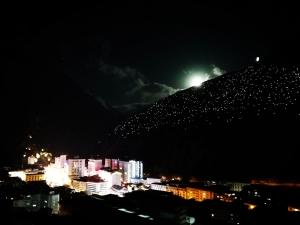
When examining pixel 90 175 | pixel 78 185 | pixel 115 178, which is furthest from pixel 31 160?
pixel 115 178

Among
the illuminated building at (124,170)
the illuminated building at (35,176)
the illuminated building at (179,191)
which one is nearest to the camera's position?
the illuminated building at (179,191)

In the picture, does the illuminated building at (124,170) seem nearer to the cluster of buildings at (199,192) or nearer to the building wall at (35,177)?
the cluster of buildings at (199,192)

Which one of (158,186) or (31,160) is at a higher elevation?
(31,160)

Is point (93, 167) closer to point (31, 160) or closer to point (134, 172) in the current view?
point (134, 172)

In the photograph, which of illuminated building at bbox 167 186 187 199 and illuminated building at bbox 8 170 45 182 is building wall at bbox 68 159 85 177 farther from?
illuminated building at bbox 167 186 187 199

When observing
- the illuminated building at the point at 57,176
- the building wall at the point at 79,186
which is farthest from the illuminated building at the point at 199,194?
the illuminated building at the point at 57,176

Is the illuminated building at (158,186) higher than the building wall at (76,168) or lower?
lower

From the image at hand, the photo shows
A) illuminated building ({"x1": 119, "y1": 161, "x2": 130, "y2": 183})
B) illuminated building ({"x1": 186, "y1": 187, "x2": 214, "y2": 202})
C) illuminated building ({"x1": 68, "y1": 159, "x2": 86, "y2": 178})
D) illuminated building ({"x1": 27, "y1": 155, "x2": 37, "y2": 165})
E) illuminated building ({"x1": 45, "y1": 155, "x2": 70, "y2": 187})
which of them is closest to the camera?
illuminated building ({"x1": 186, "y1": 187, "x2": 214, "y2": 202})

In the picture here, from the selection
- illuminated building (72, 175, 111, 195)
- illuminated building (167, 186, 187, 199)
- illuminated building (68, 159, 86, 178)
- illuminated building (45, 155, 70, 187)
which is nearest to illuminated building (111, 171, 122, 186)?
illuminated building (72, 175, 111, 195)
